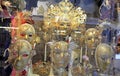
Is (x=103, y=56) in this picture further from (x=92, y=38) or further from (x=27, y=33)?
(x=27, y=33)

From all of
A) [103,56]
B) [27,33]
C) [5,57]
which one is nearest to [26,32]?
[27,33]

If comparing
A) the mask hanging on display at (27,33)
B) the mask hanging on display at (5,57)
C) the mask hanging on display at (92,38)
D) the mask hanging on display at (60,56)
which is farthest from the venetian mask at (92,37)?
the mask hanging on display at (5,57)

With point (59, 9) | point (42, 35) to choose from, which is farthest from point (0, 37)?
point (59, 9)

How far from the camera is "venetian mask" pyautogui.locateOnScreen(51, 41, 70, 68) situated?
1.54m

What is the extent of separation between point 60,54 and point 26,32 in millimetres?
174

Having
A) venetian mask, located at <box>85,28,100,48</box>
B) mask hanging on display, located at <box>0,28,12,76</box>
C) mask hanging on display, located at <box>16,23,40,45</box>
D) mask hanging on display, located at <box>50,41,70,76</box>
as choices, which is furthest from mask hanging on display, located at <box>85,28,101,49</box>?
mask hanging on display, located at <box>0,28,12,76</box>

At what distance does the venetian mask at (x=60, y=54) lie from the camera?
5.05 ft

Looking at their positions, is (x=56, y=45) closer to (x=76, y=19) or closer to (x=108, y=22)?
(x=76, y=19)

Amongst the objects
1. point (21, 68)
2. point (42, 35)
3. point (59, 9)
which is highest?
point (59, 9)

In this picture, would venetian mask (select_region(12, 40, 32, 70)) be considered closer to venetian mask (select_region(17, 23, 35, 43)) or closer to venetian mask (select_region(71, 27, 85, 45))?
venetian mask (select_region(17, 23, 35, 43))

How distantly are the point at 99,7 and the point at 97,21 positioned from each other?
7cm

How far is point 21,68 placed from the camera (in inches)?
59.0

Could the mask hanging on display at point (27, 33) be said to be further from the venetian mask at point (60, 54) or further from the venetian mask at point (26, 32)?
the venetian mask at point (60, 54)

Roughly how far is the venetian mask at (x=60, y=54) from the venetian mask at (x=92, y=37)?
0.11 metres
